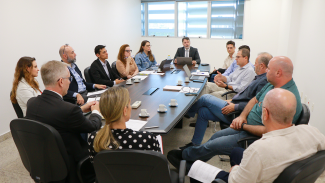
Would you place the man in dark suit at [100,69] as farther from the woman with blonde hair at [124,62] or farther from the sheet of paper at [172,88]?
the sheet of paper at [172,88]

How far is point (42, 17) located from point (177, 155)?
3475 mm

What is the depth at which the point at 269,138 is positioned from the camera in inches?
54.4

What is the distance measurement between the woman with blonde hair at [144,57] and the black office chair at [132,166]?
4098mm

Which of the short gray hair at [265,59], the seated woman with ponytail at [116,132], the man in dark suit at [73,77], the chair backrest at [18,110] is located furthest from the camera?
the man in dark suit at [73,77]

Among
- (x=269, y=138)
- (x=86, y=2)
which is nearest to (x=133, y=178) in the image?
(x=269, y=138)

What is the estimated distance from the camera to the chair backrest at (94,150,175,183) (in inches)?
50.4

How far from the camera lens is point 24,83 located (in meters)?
2.70

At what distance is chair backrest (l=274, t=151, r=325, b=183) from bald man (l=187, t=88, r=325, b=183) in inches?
1.9

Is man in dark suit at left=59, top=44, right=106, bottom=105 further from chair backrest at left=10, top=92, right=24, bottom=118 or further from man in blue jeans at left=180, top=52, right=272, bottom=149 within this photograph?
man in blue jeans at left=180, top=52, right=272, bottom=149

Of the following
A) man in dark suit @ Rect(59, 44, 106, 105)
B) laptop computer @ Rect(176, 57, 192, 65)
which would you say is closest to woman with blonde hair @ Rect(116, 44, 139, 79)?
man in dark suit @ Rect(59, 44, 106, 105)

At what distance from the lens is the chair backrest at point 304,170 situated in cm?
121

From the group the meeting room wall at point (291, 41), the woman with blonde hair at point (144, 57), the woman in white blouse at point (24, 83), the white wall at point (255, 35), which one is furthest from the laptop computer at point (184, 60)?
the woman in white blouse at point (24, 83)

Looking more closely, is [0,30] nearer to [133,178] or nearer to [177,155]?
[177,155]

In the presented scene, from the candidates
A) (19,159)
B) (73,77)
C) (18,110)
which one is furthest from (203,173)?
(73,77)
